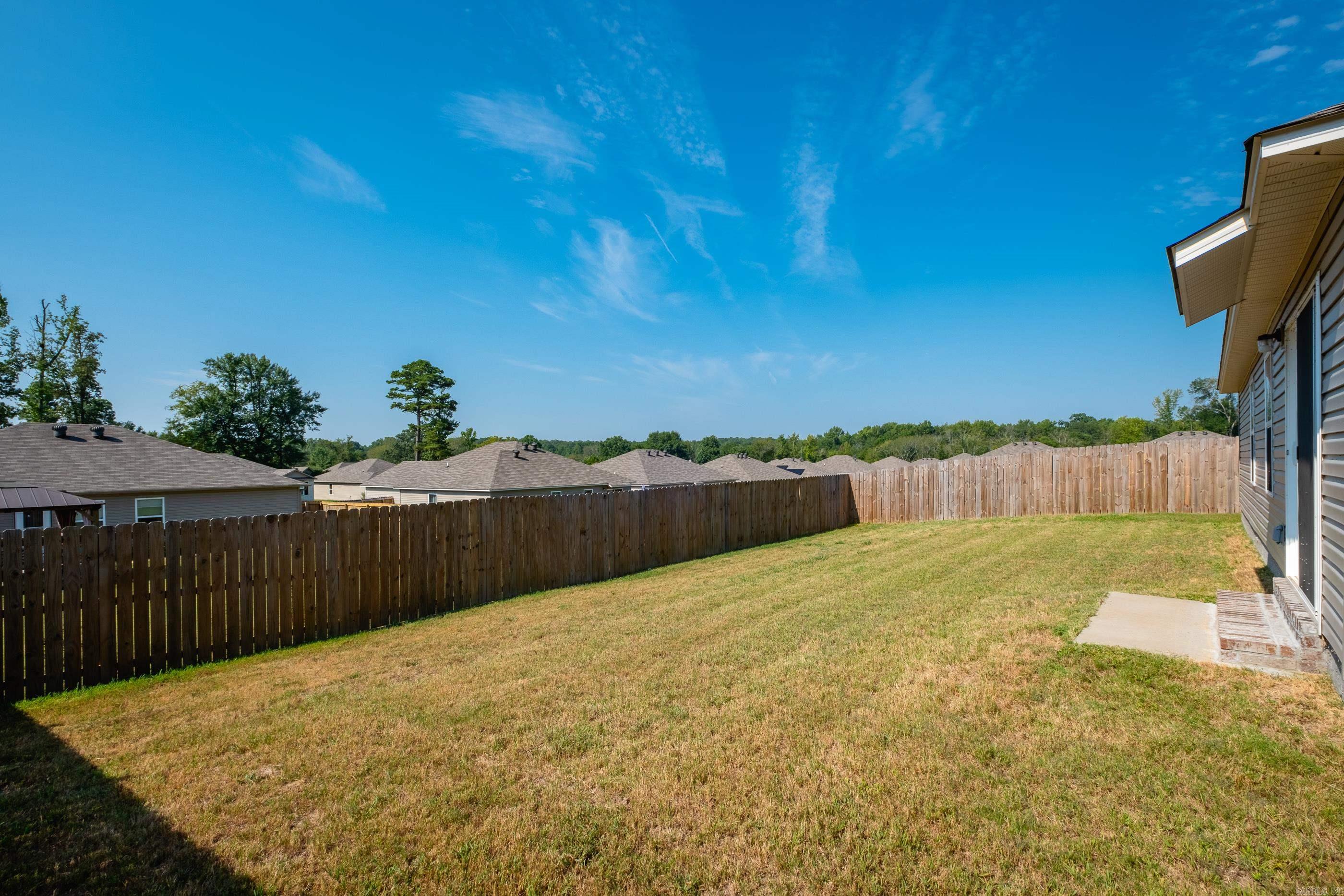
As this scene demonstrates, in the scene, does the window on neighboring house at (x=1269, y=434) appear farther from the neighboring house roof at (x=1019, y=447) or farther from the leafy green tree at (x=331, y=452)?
the leafy green tree at (x=331, y=452)

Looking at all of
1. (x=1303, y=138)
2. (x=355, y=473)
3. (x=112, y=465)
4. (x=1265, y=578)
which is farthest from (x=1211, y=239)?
(x=355, y=473)

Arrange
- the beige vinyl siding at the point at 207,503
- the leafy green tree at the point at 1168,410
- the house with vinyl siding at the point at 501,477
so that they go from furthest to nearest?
the leafy green tree at the point at 1168,410, the house with vinyl siding at the point at 501,477, the beige vinyl siding at the point at 207,503

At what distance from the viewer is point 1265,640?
394 cm

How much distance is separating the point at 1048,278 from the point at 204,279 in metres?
33.4

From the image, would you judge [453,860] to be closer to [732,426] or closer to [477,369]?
[732,426]

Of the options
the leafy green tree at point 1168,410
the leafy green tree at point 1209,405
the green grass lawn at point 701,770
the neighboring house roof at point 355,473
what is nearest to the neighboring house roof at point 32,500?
the green grass lawn at point 701,770

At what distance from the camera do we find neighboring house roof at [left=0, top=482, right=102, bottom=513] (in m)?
7.91

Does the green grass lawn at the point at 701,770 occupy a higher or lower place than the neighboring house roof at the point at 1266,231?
lower

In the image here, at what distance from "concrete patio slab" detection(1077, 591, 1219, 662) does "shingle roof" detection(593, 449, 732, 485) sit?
22.4 metres

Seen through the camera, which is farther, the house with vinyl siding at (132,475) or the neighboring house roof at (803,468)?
the neighboring house roof at (803,468)

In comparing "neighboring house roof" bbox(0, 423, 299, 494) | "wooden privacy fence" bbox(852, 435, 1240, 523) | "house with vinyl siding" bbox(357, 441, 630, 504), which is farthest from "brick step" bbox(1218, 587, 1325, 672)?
"neighboring house roof" bbox(0, 423, 299, 494)

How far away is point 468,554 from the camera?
26.3 feet

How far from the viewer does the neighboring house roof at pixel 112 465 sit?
52.7 ft

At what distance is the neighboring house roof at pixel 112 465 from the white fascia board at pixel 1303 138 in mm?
24099
